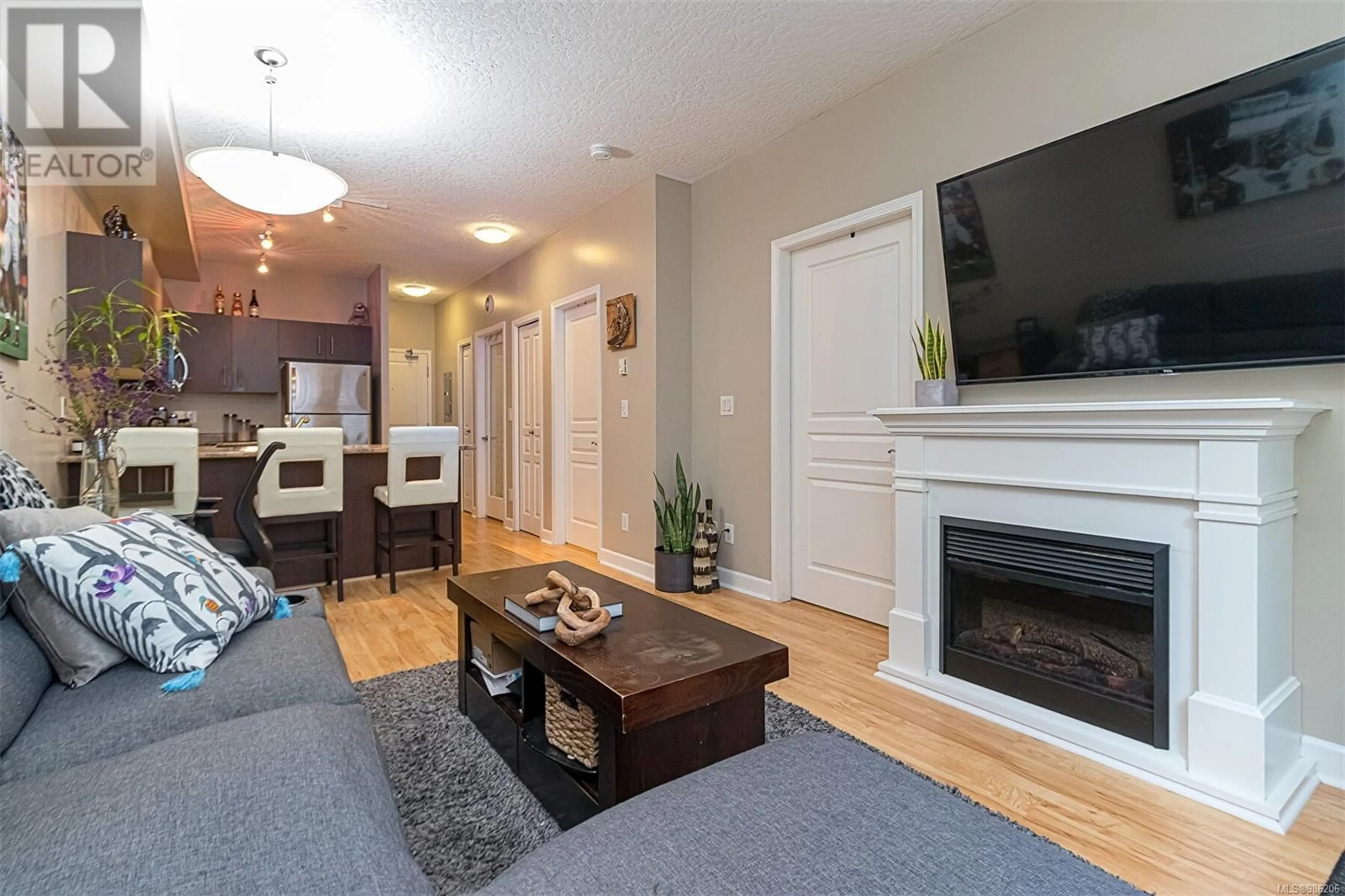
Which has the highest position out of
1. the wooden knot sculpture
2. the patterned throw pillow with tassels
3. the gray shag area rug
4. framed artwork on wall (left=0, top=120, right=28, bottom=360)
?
framed artwork on wall (left=0, top=120, right=28, bottom=360)

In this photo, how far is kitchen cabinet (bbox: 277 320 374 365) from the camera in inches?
241

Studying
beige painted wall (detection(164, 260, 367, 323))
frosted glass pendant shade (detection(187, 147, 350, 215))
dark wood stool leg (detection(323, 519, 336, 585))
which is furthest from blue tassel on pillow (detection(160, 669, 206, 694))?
beige painted wall (detection(164, 260, 367, 323))

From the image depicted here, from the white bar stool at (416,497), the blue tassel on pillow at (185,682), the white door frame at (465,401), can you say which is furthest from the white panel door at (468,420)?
the blue tassel on pillow at (185,682)

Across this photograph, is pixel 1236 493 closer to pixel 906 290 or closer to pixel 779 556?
pixel 906 290

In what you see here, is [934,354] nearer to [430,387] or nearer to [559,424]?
[559,424]

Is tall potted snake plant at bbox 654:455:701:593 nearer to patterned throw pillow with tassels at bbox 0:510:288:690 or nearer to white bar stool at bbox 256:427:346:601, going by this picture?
white bar stool at bbox 256:427:346:601

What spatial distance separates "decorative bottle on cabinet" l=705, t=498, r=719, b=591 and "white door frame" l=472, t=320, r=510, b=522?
3677mm

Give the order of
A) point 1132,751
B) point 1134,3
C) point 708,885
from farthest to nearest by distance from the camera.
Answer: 1. point 1134,3
2. point 1132,751
3. point 708,885

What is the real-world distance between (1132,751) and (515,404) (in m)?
5.28

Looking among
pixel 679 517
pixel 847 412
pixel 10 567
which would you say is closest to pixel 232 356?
pixel 679 517

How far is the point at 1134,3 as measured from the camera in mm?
2109

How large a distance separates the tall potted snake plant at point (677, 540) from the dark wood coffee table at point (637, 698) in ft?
6.49

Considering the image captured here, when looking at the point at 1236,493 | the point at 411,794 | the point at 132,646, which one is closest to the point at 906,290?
the point at 1236,493

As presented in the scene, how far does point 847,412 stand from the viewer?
3.28m
